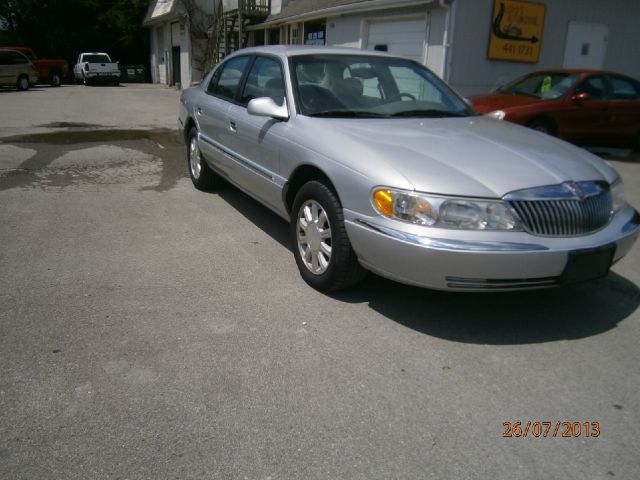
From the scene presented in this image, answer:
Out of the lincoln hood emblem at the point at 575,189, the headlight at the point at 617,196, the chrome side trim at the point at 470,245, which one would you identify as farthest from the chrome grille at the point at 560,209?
the headlight at the point at 617,196

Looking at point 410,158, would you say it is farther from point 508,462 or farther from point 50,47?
point 50,47

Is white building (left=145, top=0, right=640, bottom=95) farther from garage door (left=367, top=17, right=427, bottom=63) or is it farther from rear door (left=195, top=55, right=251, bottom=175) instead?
rear door (left=195, top=55, right=251, bottom=175)

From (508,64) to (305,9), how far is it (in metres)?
7.76

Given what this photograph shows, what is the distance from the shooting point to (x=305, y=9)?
1778cm

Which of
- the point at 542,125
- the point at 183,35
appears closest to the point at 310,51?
the point at 542,125

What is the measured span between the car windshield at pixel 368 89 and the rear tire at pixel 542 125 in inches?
190

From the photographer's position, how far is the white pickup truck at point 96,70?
2941 cm

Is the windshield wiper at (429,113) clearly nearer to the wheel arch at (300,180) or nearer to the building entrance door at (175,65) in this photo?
the wheel arch at (300,180)

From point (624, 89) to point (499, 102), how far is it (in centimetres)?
288

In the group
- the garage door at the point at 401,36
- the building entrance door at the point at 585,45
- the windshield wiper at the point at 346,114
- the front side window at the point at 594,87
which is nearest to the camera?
the windshield wiper at the point at 346,114


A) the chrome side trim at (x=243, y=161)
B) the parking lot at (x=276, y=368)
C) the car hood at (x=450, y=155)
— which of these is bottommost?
the parking lot at (x=276, y=368)

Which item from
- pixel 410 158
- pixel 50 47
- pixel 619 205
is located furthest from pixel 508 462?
pixel 50 47

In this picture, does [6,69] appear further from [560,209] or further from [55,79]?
[560,209]

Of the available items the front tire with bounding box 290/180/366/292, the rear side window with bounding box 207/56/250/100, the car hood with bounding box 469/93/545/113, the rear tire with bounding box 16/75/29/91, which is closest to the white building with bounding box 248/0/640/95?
the car hood with bounding box 469/93/545/113
